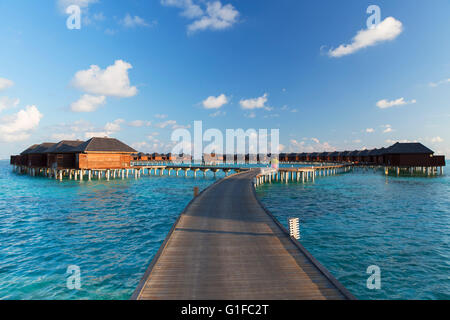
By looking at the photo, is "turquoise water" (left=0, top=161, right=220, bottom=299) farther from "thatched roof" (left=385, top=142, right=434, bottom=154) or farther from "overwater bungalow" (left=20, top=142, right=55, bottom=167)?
"thatched roof" (left=385, top=142, right=434, bottom=154)

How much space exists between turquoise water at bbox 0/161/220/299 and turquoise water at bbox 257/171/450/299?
8.86m

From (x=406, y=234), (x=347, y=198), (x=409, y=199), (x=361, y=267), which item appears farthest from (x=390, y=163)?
(x=361, y=267)

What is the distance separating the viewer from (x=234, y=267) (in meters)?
6.85

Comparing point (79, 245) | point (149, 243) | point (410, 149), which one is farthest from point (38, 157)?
point (410, 149)

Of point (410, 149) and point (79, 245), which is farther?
point (410, 149)

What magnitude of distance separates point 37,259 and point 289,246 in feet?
39.3

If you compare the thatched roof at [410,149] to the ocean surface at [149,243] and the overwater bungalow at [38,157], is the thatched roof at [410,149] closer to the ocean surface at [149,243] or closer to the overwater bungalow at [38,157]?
the ocean surface at [149,243]

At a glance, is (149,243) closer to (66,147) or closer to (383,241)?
(383,241)

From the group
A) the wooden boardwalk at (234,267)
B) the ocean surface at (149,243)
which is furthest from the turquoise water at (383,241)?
the wooden boardwalk at (234,267)

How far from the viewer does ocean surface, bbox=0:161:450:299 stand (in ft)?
27.0

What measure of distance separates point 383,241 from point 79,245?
17.3m

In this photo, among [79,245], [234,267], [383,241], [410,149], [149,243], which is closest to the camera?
[234,267]

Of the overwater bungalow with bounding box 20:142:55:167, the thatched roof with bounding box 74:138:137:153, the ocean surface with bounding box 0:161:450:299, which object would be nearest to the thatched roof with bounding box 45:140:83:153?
the thatched roof with bounding box 74:138:137:153

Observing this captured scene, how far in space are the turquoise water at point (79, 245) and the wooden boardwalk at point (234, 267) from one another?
233cm
